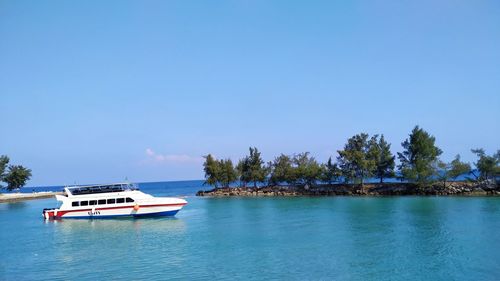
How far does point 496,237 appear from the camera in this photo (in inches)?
1389

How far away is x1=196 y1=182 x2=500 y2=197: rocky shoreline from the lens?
263 ft

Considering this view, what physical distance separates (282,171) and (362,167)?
2102cm

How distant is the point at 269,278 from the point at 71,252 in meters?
18.0

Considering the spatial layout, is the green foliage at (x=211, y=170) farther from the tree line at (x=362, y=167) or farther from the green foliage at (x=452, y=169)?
the green foliage at (x=452, y=169)

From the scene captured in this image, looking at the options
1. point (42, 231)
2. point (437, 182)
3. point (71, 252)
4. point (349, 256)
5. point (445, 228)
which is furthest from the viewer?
point (437, 182)

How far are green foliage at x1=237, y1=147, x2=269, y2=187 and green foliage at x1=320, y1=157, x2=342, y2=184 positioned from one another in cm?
1549

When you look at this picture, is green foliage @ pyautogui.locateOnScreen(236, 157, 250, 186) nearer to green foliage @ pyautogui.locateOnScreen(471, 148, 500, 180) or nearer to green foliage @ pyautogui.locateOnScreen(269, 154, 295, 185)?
green foliage @ pyautogui.locateOnScreen(269, 154, 295, 185)

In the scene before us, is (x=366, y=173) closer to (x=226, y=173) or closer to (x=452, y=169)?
(x=452, y=169)

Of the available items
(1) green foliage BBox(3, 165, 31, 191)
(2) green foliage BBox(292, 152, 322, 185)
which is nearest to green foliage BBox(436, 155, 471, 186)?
(2) green foliage BBox(292, 152, 322, 185)

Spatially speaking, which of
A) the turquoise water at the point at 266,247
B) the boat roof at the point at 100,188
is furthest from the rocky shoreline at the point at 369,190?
the boat roof at the point at 100,188

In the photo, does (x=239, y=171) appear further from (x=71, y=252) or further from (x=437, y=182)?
(x=71, y=252)

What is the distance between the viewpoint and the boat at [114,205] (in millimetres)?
56312

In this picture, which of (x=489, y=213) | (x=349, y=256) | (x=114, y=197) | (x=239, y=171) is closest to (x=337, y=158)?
(x=239, y=171)

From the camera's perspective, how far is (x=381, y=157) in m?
92.6
